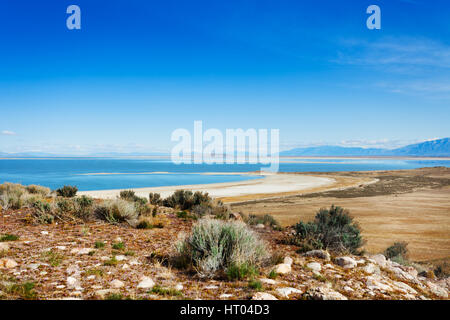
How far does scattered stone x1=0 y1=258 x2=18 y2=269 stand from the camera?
5.17 m

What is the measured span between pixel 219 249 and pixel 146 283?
1528mm

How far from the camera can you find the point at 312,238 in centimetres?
832

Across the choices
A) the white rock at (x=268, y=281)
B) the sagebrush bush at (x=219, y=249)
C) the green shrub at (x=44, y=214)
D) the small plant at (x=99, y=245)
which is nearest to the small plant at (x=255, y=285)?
the white rock at (x=268, y=281)

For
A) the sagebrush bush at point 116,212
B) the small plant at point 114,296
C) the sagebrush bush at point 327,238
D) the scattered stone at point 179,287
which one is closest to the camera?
the small plant at point 114,296

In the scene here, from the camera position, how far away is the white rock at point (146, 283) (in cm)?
450

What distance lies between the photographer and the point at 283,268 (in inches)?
215

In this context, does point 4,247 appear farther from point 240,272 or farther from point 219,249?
point 240,272

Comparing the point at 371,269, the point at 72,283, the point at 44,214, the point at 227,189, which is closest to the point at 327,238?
the point at 371,269

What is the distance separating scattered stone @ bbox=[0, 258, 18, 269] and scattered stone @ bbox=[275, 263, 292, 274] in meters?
4.76

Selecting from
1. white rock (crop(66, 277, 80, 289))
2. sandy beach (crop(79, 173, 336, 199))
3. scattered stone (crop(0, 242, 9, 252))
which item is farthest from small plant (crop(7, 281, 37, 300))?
sandy beach (crop(79, 173, 336, 199))

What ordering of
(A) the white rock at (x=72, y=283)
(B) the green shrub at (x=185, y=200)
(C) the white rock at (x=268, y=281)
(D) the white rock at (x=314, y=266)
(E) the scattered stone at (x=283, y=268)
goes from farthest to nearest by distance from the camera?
(B) the green shrub at (x=185, y=200) → (D) the white rock at (x=314, y=266) → (E) the scattered stone at (x=283, y=268) → (C) the white rock at (x=268, y=281) → (A) the white rock at (x=72, y=283)

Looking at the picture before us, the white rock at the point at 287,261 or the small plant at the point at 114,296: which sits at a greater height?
the small plant at the point at 114,296

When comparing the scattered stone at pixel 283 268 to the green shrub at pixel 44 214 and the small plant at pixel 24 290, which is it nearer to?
the small plant at pixel 24 290
